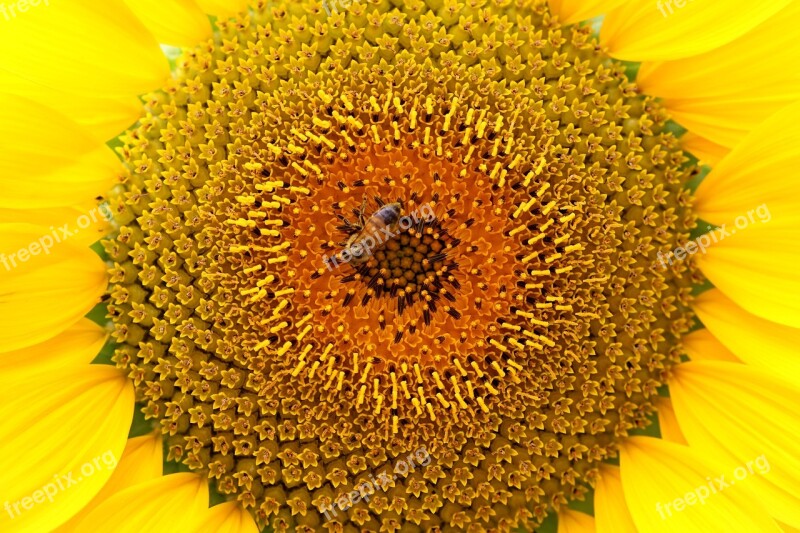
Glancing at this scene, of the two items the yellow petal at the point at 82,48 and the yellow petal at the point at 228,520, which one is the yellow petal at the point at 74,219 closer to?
the yellow petal at the point at 82,48

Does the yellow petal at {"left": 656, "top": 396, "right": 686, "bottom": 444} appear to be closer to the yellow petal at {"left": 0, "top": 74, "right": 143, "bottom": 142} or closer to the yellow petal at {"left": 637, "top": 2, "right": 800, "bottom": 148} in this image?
the yellow petal at {"left": 637, "top": 2, "right": 800, "bottom": 148}

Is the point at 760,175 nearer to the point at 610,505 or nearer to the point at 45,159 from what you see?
the point at 610,505

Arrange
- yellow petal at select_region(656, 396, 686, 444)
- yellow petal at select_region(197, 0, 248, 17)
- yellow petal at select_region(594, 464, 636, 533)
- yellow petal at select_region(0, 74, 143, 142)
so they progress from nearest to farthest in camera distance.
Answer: yellow petal at select_region(0, 74, 143, 142) < yellow petal at select_region(197, 0, 248, 17) < yellow petal at select_region(594, 464, 636, 533) < yellow petal at select_region(656, 396, 686, 444)

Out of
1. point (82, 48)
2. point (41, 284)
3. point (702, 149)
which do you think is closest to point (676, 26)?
point (702, 149)

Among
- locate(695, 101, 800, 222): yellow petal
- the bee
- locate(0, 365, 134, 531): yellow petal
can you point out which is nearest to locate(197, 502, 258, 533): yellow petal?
locate(0, 365, 134, 531): yellow petal

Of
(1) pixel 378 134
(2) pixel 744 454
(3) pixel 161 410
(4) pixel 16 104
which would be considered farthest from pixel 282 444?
(2) pixel 744 454

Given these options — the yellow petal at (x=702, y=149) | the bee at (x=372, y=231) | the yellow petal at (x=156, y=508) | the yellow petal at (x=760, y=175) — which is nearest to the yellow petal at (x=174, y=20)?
the bee at (x=372, y=231)

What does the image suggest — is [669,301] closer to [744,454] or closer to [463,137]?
[744,454]
